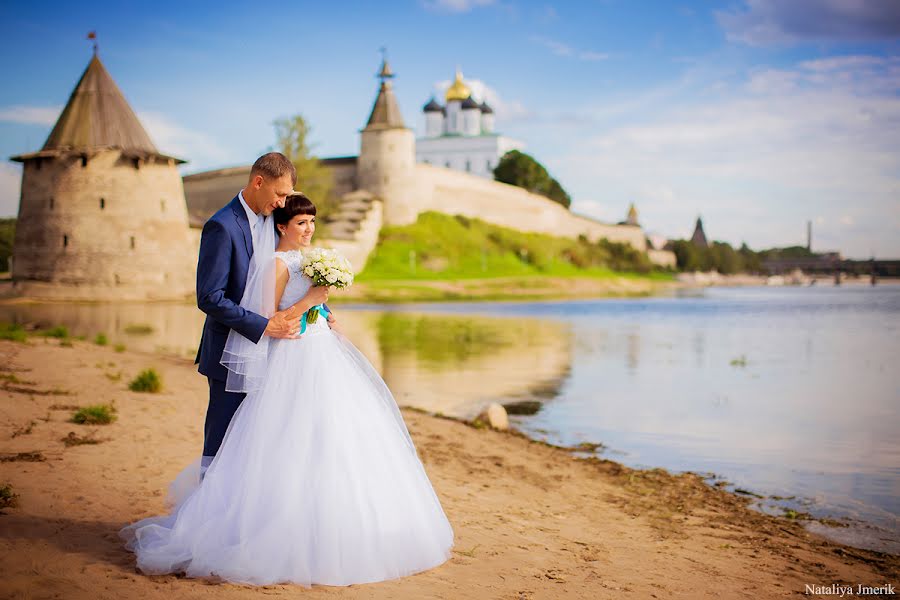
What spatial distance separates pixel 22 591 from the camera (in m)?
3.34

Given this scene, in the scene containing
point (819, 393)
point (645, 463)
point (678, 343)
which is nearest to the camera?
point (645, 463)

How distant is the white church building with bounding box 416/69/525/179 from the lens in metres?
92.1

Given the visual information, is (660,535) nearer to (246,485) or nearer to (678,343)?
(246,485)

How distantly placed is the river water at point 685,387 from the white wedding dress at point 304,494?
3888mm

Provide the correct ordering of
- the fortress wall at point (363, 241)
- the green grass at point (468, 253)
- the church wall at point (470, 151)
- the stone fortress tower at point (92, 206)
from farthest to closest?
the church wall at point (470, 151) → the green grass at point (468, 253) → the fortress wall at point (363, 241) → the stone fortress tower at point (92, 206)

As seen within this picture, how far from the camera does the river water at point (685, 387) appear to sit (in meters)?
7.77

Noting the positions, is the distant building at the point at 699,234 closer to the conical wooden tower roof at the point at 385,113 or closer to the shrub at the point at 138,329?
the conical wooden tower roof at the point at 385,113

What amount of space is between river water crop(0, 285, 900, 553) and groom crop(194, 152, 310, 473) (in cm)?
475

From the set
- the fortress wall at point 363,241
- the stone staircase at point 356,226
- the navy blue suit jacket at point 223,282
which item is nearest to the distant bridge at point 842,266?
the fortress wall at point 363,241

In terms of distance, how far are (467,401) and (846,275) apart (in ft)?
466

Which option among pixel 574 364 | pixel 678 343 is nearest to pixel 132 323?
pixel 574 364

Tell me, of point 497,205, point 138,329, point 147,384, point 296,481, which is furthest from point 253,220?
point 497,205

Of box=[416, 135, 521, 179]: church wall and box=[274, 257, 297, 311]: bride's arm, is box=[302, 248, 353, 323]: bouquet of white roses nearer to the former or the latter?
box=[274, 257, 297, 311]: bride's arm

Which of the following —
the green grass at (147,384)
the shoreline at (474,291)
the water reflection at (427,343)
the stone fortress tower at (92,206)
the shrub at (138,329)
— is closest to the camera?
the green grass at (147,384)
